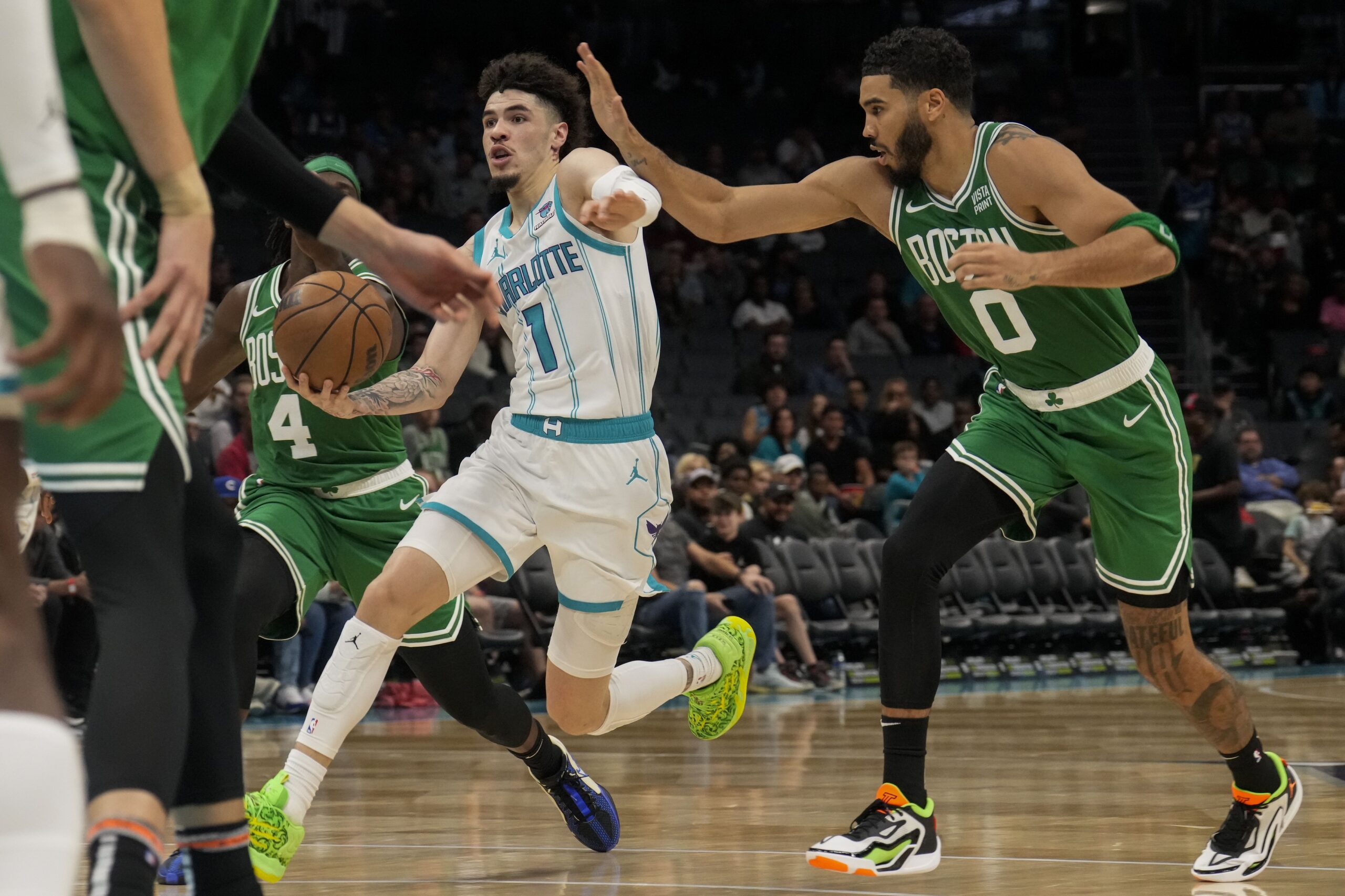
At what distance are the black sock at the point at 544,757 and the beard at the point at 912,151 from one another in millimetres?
1931

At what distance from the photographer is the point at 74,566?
368 inches

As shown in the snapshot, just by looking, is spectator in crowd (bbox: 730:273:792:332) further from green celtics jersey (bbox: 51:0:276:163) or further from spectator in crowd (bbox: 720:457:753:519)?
green celtics jersey (bbox: 51:0:276:163)

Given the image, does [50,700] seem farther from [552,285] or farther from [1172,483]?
[1172,483]

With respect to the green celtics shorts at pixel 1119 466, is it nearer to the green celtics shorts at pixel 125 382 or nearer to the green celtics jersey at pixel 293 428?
the green celtics jersey at pixel 293 428

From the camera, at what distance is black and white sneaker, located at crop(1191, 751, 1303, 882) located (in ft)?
14.0

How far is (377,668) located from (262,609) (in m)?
0.43

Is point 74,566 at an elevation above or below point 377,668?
below

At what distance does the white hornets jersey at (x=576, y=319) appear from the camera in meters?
4.71

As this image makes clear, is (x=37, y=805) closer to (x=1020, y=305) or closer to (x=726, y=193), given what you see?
(x=1020, y=305)

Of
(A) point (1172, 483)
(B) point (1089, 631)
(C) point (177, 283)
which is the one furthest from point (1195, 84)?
(C) point (177, 283)

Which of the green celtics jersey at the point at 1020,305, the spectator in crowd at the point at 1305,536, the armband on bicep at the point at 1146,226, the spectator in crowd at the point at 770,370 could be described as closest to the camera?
the armband on bicep at the point at 1146,226

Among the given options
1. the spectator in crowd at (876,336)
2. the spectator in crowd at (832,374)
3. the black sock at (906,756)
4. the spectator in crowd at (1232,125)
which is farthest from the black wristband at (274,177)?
the spectator in crowd at (1232,125)

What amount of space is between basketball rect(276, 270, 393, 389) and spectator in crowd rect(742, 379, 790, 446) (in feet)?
30.6

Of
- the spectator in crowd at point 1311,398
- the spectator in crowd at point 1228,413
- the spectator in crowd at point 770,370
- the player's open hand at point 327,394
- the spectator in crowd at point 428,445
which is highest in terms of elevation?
the player's open hand at point 327,394
